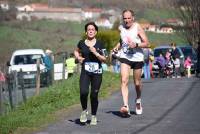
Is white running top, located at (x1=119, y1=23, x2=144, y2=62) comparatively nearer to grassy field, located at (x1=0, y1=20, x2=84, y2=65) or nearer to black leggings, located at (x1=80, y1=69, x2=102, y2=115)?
black leggings, located at (x1=80, y1=69, x2=102, y2=115)

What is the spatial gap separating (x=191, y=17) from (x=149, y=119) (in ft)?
132

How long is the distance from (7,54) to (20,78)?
36060mm

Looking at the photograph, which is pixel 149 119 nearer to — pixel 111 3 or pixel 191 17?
pixel 191 17

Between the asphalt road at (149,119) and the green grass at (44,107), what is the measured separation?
1.27 feet

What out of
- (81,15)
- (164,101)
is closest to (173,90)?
(164,101)

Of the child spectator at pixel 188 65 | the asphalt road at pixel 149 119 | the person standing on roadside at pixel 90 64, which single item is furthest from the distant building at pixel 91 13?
the person standing on roadside at pixel 90 64

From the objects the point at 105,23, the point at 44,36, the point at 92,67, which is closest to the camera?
the point at 92,67

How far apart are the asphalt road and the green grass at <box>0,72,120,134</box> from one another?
39cm

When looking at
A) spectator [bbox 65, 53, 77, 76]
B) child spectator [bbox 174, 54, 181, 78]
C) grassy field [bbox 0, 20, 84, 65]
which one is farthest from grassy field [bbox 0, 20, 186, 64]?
spectator [bbox 65, 53, 77, 76]

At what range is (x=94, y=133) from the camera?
36.4 ft

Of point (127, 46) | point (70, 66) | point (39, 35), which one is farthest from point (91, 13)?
point (127, 46)

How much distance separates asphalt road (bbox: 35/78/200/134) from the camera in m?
11.3

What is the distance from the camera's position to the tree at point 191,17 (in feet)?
168

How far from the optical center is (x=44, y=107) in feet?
48.3
